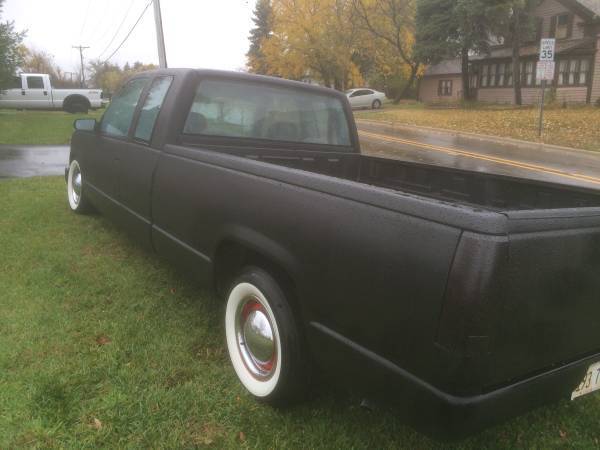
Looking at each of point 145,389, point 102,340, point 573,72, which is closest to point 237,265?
point 145,389

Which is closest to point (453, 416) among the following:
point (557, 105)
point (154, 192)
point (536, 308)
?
point (536, 308)

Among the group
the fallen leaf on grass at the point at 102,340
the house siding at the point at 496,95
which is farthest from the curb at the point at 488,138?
the house siding at the point at 496,95

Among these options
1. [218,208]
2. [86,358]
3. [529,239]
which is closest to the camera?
[529,239]

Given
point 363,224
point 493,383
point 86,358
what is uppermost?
point 363,224

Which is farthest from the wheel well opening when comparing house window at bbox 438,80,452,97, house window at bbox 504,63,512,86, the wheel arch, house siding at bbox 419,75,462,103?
house window at bbox 438,80,452,97

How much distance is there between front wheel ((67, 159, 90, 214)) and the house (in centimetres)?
2914

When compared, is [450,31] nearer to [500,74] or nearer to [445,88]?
[500,74]

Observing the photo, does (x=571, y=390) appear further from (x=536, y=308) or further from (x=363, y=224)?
(x=363, y=224)

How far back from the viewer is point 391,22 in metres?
38.8

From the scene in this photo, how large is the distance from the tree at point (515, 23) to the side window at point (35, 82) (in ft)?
83.9

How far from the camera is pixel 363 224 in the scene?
6.08 feet

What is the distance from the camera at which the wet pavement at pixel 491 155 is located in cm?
1097

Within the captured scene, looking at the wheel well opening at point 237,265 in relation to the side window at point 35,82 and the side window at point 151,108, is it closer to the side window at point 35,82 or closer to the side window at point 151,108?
the side window at point 151,108

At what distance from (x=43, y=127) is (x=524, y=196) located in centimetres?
2020
